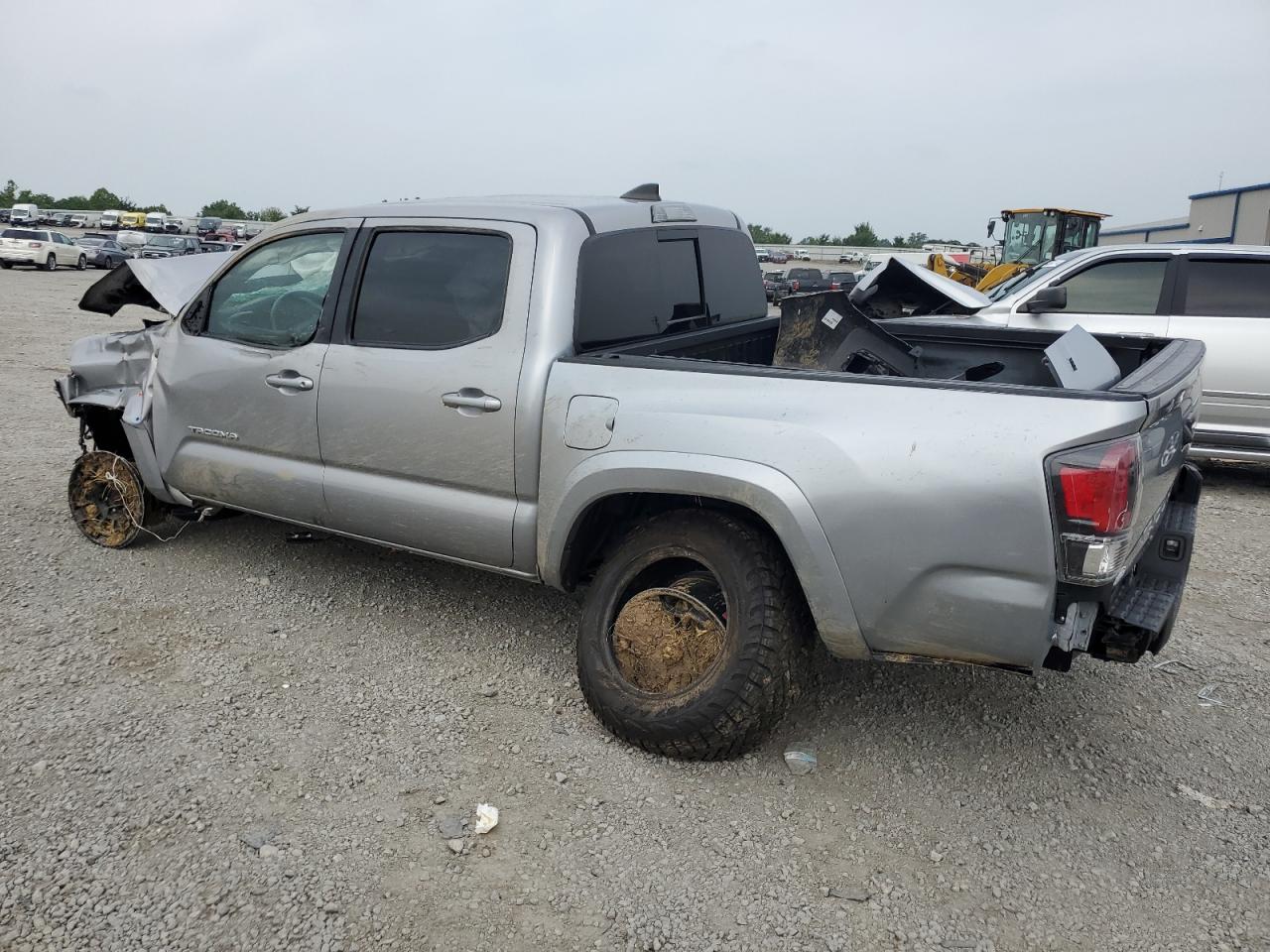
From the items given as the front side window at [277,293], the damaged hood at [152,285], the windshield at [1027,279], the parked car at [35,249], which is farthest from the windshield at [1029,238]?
the parked car at [35,249]

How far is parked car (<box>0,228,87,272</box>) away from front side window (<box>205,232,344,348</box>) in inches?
1303

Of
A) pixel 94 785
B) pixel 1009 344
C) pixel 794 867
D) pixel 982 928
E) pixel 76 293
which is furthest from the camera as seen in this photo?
pixel 76 293

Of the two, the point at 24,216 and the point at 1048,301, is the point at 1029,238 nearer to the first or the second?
the point at 1048,301

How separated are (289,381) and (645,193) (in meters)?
1.70

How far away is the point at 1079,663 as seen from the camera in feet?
13.3

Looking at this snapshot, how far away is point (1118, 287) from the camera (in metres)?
7.27

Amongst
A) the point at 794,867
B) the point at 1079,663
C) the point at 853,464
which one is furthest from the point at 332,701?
the point at 1079,663

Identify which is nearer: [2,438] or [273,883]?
[273,883]

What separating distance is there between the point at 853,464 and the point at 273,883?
1970 mm

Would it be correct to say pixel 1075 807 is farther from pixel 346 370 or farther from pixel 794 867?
pixel 346 370

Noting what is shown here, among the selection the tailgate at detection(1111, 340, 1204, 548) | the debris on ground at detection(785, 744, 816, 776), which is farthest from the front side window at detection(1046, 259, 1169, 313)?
the debris on ground at detection(785, 744, 816, 776)

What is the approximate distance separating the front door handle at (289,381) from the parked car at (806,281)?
25732mm

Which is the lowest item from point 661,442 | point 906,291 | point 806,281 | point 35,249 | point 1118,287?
point 806,281

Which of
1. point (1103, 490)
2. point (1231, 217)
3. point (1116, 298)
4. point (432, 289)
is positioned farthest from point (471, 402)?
point (1231, 217)
